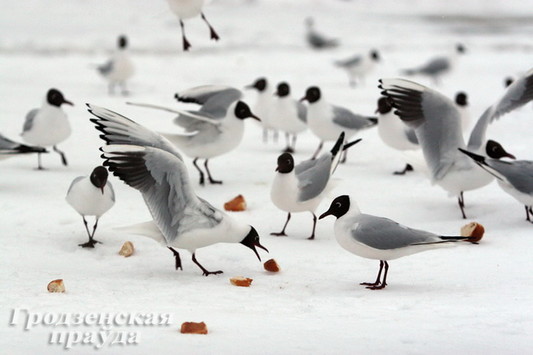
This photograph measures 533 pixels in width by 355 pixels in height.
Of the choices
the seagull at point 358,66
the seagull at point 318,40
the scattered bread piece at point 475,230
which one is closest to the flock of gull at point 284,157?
the scattered bread piece at point 475,230

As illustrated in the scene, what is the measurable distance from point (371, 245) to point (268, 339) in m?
1.00

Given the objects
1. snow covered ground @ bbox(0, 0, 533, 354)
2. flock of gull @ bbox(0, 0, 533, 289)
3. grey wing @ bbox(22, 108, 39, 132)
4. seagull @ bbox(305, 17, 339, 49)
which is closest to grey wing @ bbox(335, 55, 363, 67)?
snow covered ground @ bbox(0, 0, 533, 354)

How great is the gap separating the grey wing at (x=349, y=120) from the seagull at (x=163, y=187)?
283 cm

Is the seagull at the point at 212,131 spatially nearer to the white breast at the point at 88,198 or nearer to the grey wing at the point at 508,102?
the white breast at the point at 88,198

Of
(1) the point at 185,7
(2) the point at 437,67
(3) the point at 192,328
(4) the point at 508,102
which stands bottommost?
(3) the point at 192,328

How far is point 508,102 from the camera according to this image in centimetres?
583

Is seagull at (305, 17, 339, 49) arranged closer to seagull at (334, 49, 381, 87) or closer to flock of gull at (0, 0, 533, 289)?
seagull at (334, 49, 381, 87)

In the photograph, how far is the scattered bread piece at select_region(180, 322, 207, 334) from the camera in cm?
343

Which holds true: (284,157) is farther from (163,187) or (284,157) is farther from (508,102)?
(508,102)

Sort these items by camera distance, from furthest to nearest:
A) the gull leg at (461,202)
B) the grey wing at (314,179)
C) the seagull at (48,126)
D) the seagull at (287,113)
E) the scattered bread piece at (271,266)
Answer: the seagull at (287,113) < the seagull at (48,126) < the gull leg at (461,202) < the grey wing at (314,179) < the scattered bread piece at (271,266)

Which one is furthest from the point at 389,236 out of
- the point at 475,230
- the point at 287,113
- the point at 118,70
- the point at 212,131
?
the point at 118,70

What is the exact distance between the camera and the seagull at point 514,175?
5.29 meters

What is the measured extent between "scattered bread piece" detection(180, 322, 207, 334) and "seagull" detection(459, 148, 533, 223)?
246 cm

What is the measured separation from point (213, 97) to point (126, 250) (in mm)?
2129
